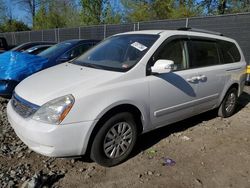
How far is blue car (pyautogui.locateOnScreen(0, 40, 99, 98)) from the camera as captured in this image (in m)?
5.50

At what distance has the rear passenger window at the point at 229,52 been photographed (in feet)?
17.4

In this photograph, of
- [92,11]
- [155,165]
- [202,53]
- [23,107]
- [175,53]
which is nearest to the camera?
[23,107]

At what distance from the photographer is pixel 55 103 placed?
10.3ft

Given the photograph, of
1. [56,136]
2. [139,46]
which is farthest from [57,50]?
[56,136]

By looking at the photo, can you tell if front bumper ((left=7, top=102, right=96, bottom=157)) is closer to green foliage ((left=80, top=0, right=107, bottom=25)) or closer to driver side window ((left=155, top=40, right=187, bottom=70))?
driver side window ((left=155, top=40, right=187, bottom=70))

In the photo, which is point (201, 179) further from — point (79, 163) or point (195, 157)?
point (79, 163)

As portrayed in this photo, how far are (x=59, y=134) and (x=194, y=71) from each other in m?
2.42

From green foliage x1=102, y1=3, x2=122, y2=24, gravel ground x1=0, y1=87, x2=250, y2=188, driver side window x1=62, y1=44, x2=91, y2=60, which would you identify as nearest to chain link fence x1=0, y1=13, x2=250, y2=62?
green foliage x1=102, y1=3, x2=122, y2=24

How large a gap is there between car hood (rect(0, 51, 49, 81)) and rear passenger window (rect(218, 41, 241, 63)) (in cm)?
370

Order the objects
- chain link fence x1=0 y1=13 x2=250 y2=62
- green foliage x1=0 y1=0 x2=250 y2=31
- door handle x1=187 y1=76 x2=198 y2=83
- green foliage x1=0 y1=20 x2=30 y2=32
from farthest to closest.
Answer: green foliage x1=0 y1=20 x2=30 y2=32 → green foliage x1=0 y1=0 x2=250 y2=31 → chain link fence x1=0 y1=13 x2=250 y2=62 → door handle x1=187 y1=76 x2=198 y2=83

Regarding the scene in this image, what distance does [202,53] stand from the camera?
15.6ft

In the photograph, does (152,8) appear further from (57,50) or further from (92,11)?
(57,50)

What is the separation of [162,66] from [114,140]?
1.14m

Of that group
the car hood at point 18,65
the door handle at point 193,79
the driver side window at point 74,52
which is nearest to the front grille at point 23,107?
the car hood at point 18,65
